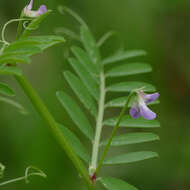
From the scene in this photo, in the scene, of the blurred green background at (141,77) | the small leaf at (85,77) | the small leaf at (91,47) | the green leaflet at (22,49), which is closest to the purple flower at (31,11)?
the green leaflet at (22,49)

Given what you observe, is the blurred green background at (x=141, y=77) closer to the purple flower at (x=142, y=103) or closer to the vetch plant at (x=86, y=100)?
the vetch plant at (x=86, y=100)

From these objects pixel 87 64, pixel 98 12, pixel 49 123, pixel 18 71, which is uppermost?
pixel 18 71

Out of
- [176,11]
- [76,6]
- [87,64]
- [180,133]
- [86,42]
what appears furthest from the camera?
[176,11]

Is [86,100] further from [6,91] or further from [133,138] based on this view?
[6,91]

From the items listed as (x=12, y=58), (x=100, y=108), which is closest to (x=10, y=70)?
(x=12, y=58)

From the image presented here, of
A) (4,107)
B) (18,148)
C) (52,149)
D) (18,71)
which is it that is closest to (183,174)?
(52,149)

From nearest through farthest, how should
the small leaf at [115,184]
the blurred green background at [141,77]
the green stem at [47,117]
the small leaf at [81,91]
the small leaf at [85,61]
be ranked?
the green stem at [47,117] → the small leaf at [115,184] → the small leaf at [81,91] → the small leaf at [85,61] → the blurred green background at [141,77]

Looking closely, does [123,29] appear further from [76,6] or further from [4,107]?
[4,107]

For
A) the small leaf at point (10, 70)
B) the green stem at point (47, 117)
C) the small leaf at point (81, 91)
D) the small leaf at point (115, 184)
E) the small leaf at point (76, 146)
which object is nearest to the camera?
the small leaf at point (10, 70)
